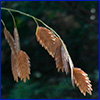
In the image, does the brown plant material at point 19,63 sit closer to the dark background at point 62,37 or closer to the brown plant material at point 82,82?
the brown plant material at point 82,82

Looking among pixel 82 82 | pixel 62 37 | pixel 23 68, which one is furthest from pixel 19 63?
pixel 62 37

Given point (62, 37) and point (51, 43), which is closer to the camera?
point (51, 43)

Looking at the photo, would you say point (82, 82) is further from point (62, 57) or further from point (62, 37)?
point (62, 37)

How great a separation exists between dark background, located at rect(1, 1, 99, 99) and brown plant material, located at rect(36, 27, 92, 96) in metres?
2.18

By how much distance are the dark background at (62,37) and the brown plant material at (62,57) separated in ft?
7.15

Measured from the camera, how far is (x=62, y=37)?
143 inches

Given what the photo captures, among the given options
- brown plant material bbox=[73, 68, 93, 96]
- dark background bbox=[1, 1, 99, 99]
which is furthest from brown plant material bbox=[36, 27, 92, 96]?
dark background bbox=[1, 1, 99, 99]

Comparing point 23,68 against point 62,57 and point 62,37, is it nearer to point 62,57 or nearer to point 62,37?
point 62,57

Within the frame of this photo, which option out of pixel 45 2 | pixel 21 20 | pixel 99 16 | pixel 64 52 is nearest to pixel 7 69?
pixel 21 20

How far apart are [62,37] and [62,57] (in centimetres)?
312

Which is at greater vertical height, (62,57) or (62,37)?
(62,57)

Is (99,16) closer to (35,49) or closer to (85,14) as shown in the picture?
(85,14)

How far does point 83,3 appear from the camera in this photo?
3150 mm

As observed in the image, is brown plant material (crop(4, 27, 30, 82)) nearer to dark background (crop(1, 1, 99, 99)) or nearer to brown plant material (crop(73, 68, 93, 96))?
brown plant material (crop(73, 68, 93, 96))
